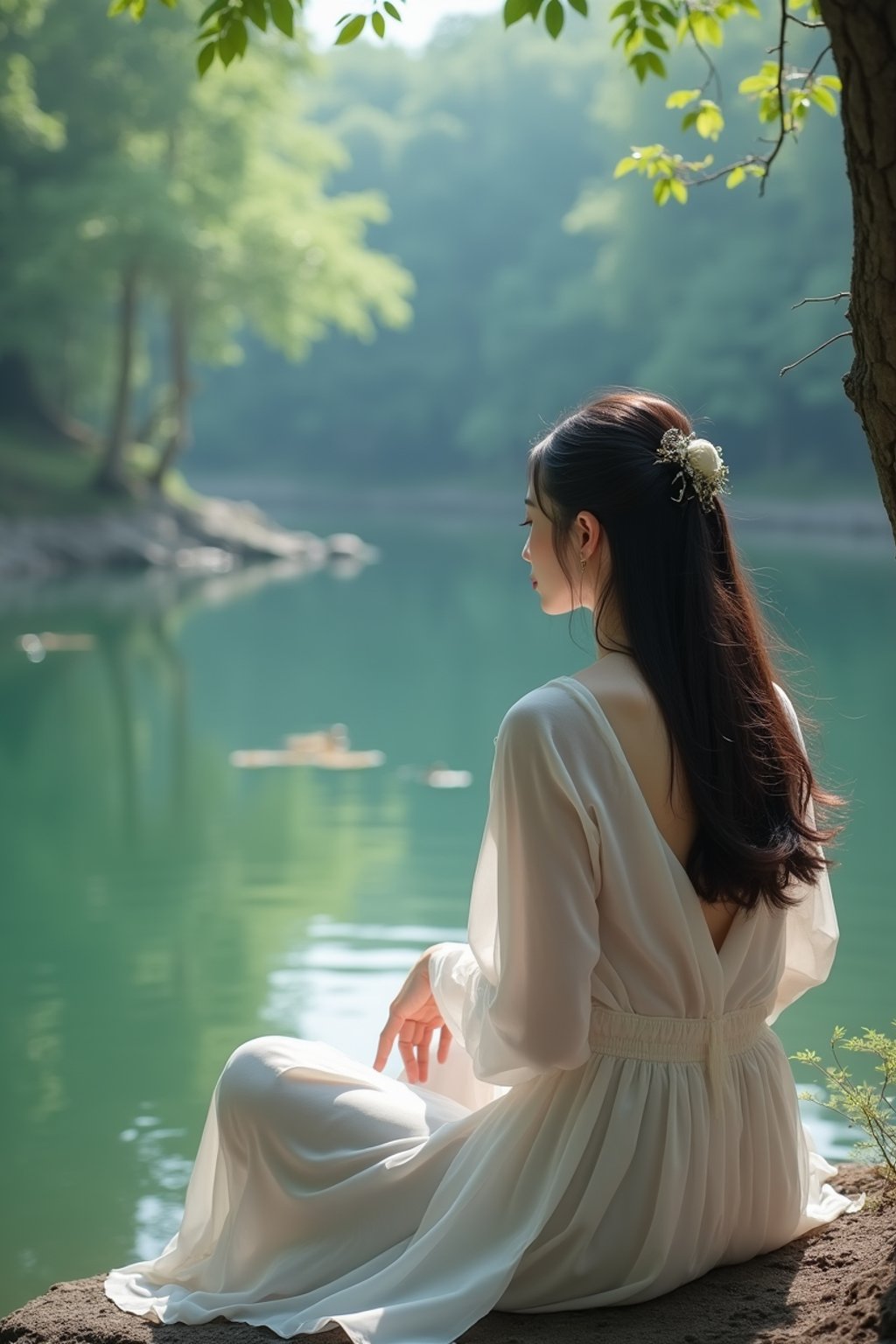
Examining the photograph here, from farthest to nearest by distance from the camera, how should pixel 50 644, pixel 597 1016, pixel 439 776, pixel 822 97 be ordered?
pixel 50 644, pixel 439 776, pixel 822 97, pixel 597 1016

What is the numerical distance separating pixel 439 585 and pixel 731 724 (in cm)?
1655

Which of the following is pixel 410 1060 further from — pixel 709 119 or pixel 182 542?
pixel 182 542

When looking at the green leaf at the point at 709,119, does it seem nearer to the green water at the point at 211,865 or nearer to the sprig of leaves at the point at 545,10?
the sprig of leaves at the point at 545,10

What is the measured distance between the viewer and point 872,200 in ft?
5.64

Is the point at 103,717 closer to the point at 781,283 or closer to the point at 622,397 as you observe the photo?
the point at 622,397

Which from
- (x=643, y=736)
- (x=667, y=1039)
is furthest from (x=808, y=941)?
(x=643, y=736)

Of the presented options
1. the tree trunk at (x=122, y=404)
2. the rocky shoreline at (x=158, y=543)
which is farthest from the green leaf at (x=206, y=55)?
the tree trunk at (x=122, y=404)

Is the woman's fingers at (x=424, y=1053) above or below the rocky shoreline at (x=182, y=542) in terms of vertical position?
below

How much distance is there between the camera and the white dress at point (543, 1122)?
1881 mm

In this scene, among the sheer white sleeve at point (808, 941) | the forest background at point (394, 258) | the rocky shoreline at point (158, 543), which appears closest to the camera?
the sheer white sleeve at point (808, 941)

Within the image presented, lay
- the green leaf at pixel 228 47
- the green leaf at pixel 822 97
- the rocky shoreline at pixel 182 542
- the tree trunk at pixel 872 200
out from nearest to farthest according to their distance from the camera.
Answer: the tree trunk at pixel 872 200
the green leaf at pixel 228 47
the green leaf at pixel 822 97
the rocky shoreline at pixel 182 542

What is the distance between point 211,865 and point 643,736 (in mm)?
4548

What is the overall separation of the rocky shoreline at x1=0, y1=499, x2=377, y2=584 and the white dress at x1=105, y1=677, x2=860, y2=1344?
16.2 m

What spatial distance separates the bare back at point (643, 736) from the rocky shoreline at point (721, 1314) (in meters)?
0.49
